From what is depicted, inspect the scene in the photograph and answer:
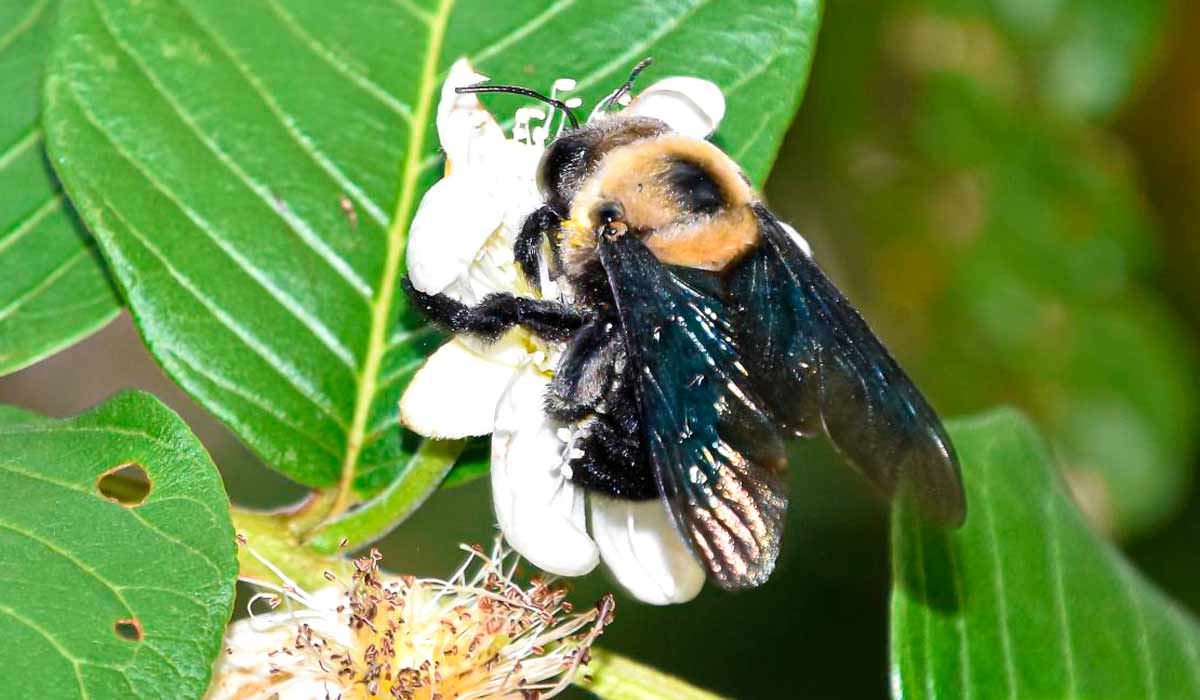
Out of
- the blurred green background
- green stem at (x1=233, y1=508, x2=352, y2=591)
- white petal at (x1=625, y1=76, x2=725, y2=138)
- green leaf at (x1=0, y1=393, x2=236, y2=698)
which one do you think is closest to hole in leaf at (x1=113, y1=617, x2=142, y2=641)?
green leaf at (x1=0, y1=393, x2=236, y2=698)

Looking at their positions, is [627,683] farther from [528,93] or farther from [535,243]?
[528,93]

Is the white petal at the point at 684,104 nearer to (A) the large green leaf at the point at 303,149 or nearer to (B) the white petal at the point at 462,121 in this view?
A: (A) the large green leaf at the point at 303,149

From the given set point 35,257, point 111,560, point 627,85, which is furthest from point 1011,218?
point 111,560

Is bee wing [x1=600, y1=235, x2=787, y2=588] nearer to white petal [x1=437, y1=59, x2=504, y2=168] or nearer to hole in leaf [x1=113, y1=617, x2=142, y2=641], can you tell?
white petal [x1=437, y1=59, x2=504, y2=168]

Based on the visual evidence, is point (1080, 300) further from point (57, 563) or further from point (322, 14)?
point (57, 563)

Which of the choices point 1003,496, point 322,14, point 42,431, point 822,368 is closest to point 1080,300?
point 1003,496

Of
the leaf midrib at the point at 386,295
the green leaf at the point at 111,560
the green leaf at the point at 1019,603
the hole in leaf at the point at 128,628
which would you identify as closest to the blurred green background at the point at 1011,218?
the green leaf at the point at 1019,603
